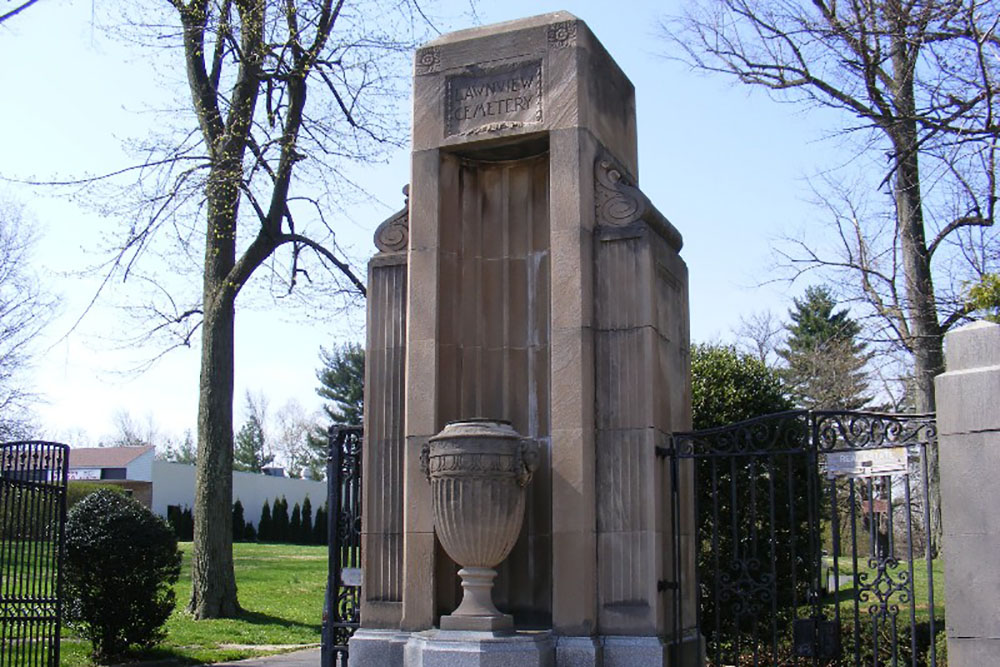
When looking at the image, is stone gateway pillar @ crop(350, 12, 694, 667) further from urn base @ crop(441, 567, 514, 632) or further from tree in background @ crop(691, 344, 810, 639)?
tree in background @ crop(691, 344, 810, 639)

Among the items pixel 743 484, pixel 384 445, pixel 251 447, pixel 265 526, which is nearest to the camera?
pixel 384 445

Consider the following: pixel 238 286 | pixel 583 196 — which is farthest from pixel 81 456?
pixel 583 196

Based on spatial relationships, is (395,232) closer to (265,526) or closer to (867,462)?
(867,462)

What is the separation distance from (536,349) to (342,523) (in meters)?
2.52

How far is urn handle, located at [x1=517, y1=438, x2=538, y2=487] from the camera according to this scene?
313 inches

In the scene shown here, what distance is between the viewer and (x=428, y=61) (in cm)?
938

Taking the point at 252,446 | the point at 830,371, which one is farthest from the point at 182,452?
the point at 830,371

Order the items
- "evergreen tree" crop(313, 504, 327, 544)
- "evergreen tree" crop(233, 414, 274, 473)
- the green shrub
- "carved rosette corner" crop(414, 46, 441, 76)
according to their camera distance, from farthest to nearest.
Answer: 1. "evergreen tree" crop(233, 414, 274, 473)
2. "evergreen tree" crop(313, 504, 327, 544)
3. the green shrub
4. "carved rosette corner" crop(414, 46, 441, 76)

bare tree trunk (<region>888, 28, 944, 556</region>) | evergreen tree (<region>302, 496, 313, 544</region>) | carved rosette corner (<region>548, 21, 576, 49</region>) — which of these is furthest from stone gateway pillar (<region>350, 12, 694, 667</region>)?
evergreen tree (<region>302, 496, 313, 544</region>)

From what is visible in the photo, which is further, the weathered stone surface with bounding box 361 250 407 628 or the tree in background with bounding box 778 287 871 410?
the tree in background with bounding box 778 287 871 410

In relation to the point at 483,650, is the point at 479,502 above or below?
above

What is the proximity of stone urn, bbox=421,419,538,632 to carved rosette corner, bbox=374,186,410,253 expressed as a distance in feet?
6.74

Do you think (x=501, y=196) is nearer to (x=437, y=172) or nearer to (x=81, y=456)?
(x=437, y=172)

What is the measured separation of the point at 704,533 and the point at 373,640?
613 centimetres
